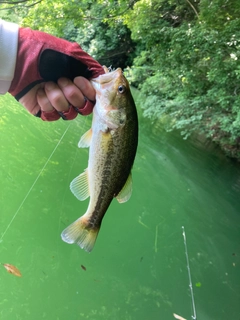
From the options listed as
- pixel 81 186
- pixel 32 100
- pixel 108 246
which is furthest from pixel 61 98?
pixel 108 246

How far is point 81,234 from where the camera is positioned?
70.4 inches

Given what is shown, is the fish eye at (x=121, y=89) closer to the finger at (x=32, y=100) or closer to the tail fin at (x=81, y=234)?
the finger at (x=32, y=100)

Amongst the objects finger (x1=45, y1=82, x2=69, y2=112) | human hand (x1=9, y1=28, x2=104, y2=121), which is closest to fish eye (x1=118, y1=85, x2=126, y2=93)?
human hand (x1=9, y1=28, x2=104, y2=121)

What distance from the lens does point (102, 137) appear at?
5.28 ft

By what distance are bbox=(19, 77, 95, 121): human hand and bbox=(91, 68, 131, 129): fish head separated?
0.04 metres

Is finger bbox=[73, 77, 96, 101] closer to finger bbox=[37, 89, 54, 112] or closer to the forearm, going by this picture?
finger bbox=[37, 89, 54, 112]

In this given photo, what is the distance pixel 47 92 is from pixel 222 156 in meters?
12.4

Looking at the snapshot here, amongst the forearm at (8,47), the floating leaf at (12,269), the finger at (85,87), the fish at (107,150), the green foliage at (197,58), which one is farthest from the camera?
the green foliage at (197,58)

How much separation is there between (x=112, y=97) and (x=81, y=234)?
769 millimetres

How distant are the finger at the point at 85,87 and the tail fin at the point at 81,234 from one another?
0.69 m

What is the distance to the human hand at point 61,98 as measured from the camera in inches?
55.1

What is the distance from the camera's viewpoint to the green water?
372cm

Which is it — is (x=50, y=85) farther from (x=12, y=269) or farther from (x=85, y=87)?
(x=12, y=269)

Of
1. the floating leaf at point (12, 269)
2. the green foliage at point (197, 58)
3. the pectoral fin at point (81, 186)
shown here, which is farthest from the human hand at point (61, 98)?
the green foliage at point (197, 58)
